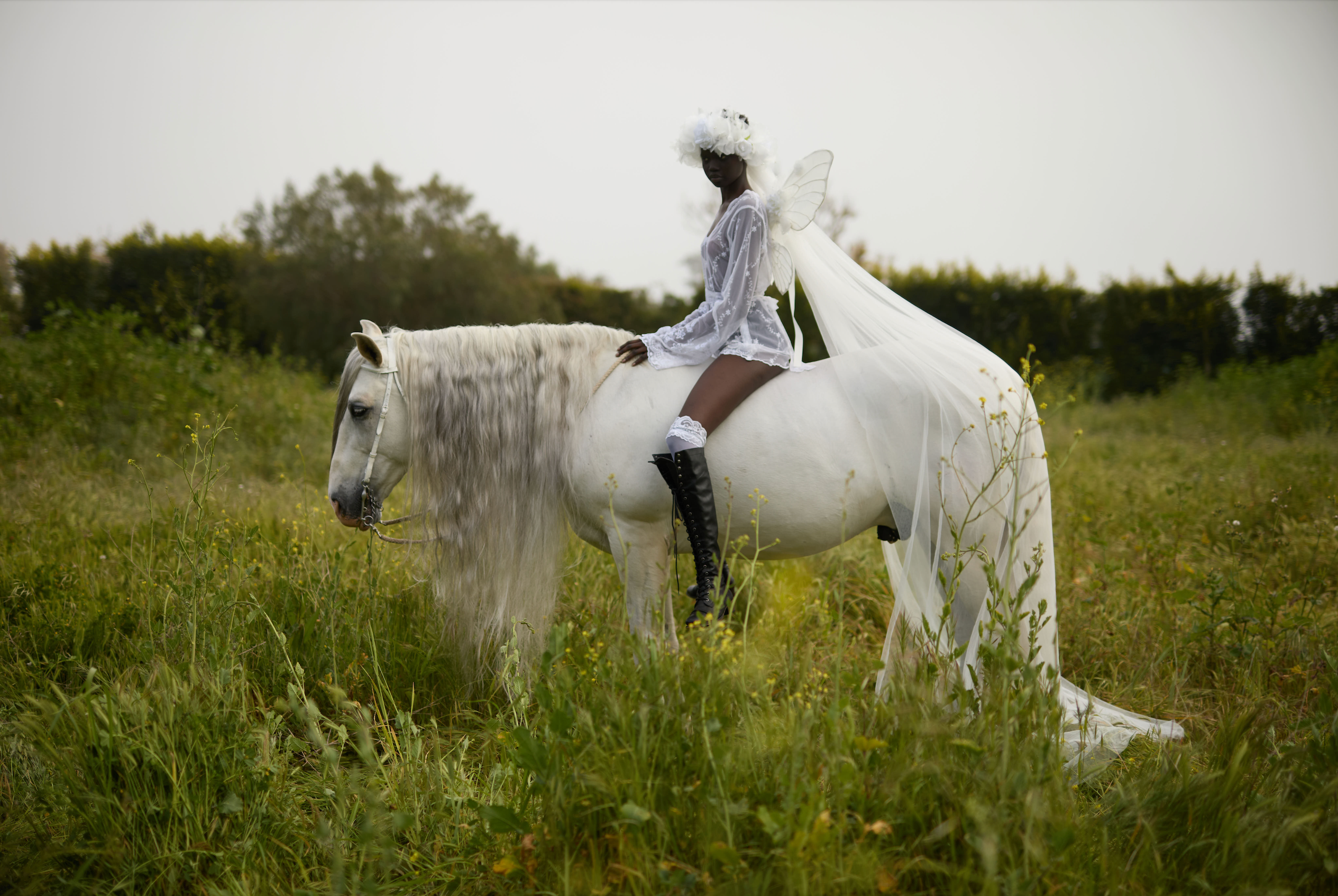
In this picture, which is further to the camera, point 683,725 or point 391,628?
point 391,628

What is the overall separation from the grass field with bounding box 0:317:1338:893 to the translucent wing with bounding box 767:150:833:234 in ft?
5.15

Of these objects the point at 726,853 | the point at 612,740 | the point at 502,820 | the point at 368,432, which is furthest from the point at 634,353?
the point at 726,853

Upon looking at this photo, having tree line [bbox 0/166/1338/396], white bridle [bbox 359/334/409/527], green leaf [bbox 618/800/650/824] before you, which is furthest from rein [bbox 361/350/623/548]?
tree line [bbox 0/166/1338/396]

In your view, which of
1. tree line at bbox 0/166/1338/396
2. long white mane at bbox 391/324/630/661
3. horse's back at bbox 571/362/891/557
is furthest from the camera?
tree line at bbox 0/166/1338/396

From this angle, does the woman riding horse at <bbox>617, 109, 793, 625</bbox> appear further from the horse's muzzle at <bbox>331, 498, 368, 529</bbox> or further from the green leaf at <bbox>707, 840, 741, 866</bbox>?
the horse's muzzle at <bbox>331, 498, 368, 529</bbox>

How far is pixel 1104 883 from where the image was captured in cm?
171

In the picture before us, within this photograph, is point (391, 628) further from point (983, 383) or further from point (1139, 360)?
point (1139, 360)

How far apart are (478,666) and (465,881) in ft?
4.16

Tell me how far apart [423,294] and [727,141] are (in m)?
11.8

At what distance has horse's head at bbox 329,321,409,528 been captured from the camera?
9.80 ft

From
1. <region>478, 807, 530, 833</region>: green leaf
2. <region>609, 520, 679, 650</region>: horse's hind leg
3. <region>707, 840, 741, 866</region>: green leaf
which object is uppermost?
<region>609, 520, 679, 650</region>: horse's hind leg

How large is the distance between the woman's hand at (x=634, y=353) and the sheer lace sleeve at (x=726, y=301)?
0.02 metres

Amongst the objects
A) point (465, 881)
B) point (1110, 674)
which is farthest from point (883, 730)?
point (1110, 674)

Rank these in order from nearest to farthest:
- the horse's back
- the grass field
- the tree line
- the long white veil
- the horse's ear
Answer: the grass field → the long white veil → the horse's back → the horse's ear → the tree line
